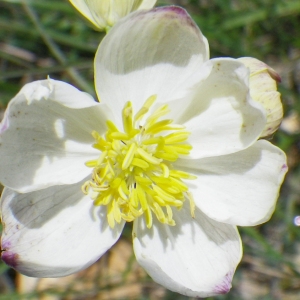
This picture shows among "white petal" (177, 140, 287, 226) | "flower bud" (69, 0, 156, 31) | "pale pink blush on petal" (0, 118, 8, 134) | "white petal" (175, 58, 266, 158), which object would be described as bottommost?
"white petal" (177, 140, 287, 226)

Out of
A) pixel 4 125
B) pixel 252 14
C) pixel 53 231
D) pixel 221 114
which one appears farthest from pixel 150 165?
pixel 252 14

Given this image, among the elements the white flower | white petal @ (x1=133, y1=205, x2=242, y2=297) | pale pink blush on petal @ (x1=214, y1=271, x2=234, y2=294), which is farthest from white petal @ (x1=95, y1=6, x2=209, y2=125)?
pale pink blush on petal @ (x1=214, y1=271, x2=234, y2=294)

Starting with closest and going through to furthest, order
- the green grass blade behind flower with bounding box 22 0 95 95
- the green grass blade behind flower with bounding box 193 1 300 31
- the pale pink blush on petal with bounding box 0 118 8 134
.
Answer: the pale pink blush on petal with bounding box 0 118 8 134 → the green grass blade behind flower with bounding box 22 0 95 95 → the green grass blade behind flower with bounding box 193 1 300 31

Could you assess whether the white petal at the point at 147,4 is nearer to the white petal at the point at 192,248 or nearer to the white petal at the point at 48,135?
the white petal at the point at 48,135

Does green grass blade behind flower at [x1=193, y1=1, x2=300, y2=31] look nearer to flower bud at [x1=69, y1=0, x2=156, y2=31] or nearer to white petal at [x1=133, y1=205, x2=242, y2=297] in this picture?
flower bud at [x1=69, y1=0, x2=156, y2=31]

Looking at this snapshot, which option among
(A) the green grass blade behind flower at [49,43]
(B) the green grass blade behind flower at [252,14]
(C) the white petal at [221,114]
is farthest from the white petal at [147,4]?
(B) the green grass blade behind flower at [252,14]

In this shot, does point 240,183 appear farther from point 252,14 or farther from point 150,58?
point 252,14

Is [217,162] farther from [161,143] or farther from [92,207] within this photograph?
[92,207]
